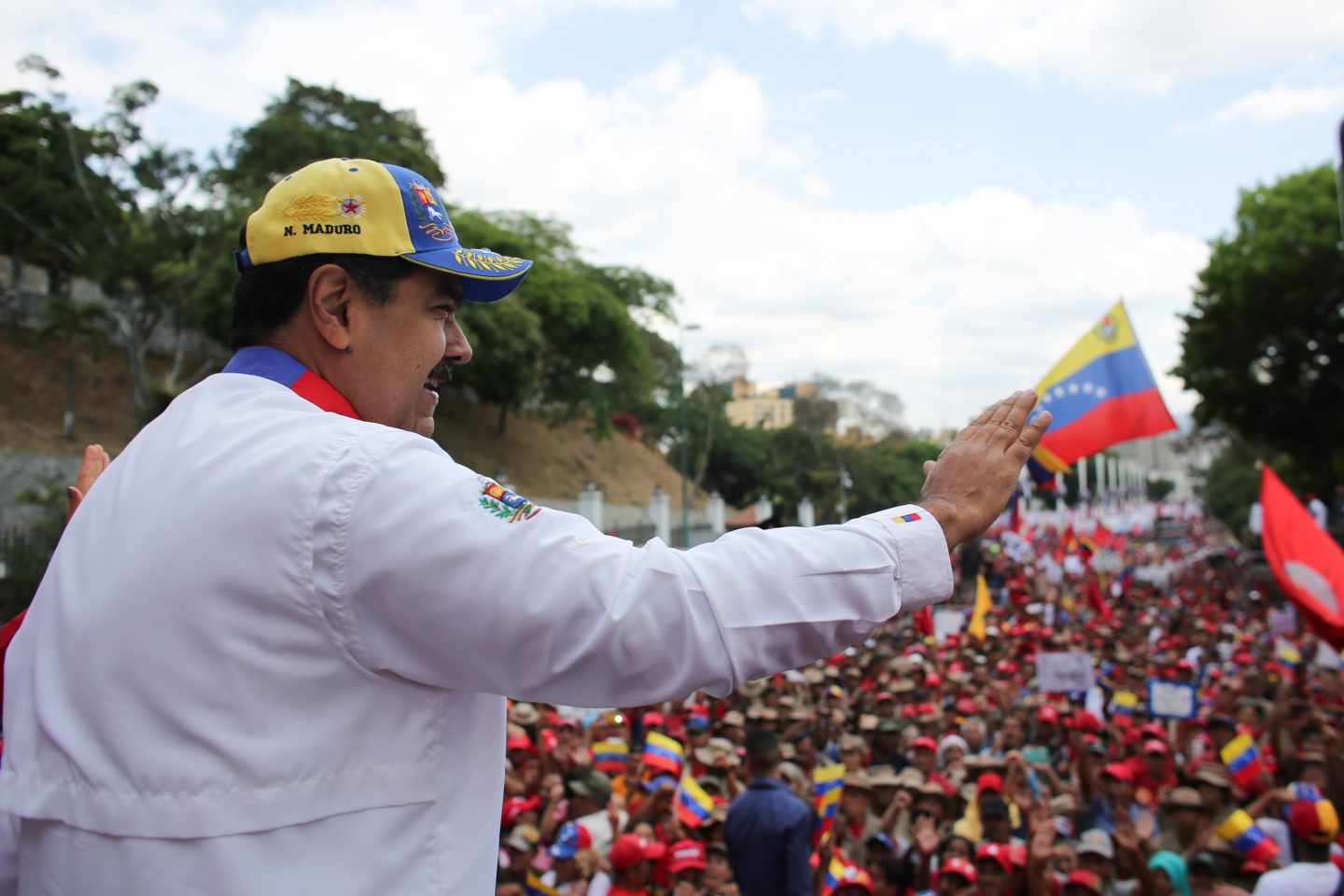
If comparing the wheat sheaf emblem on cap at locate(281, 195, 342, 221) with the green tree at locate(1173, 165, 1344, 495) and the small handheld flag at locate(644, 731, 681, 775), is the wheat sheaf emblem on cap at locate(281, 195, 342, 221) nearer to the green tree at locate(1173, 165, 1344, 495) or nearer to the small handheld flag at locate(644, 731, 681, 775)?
the small handheld flag at locate(644, 731, 681, 775)

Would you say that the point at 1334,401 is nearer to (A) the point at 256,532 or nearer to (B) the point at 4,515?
(B) the point at 4,515

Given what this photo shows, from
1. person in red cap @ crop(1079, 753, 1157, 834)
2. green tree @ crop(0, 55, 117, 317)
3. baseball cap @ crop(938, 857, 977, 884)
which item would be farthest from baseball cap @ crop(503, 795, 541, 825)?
green tree @ crop(0, 55, 117, 317)

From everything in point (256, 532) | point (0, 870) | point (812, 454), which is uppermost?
point (812, 454)

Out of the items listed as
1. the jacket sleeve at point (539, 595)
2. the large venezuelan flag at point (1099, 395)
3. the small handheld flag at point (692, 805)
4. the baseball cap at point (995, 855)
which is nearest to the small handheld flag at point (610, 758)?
the small handheld flag at point (692, 805)

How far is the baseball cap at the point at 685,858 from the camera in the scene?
5945 mm

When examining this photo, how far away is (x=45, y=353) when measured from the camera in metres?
32.8

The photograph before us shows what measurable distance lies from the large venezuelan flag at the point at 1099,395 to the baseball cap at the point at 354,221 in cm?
984

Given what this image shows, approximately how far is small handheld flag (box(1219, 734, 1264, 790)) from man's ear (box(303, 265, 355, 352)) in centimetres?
736

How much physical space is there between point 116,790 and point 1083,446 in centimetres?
1044

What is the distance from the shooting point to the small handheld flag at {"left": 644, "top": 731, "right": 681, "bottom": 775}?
26.6 feet

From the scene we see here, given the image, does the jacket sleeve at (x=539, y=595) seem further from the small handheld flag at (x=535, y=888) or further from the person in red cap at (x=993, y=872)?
the small handheld flag at (x=535, y=888)

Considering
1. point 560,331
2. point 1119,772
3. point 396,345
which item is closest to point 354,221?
point 396,345

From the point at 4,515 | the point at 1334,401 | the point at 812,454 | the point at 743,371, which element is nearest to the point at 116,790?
the point at 4,515

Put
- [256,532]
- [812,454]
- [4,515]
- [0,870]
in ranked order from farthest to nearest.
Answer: [812,454]
[4,515]
[0,870]
[256,532]
